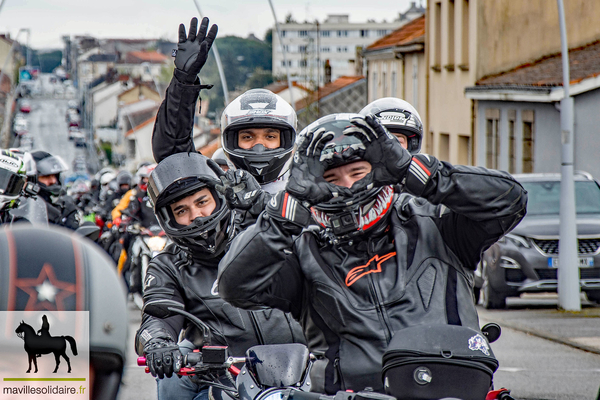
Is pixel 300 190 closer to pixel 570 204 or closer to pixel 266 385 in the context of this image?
pixel 266 385

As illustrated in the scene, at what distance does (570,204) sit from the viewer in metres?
13.3

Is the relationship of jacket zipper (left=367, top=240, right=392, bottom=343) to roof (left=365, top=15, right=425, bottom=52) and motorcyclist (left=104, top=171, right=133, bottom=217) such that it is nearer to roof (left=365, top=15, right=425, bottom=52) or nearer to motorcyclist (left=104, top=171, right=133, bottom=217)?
motorcyclist (left=104, top=171, right=133, bottom=217)

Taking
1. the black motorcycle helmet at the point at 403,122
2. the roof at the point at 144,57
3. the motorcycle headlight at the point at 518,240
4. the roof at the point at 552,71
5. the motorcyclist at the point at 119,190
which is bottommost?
the motorcycle headlight at the point at 518,240

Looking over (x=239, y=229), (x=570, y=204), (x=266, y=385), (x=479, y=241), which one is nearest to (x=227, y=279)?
(x=266, y=385)

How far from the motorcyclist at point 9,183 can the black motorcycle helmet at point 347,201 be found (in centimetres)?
379

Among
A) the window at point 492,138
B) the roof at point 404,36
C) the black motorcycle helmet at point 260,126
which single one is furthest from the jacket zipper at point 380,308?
the roof at point 404,36

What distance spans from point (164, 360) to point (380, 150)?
3.31 ft

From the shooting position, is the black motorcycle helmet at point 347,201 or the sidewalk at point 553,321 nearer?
the black motorcycle helmet at point 347,201

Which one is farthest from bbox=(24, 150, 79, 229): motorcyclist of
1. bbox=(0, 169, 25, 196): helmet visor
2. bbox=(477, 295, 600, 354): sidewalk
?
bbox=(477, 295, 600, 354): sidewalk

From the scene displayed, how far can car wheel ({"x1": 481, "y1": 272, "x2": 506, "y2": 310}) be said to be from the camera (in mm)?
13430

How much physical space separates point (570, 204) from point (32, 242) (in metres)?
12.0

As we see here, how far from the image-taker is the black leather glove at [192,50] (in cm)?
506

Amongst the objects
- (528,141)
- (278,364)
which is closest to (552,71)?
(528,141)

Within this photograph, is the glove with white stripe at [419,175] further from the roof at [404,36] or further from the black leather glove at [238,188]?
the roof at [404,36]
